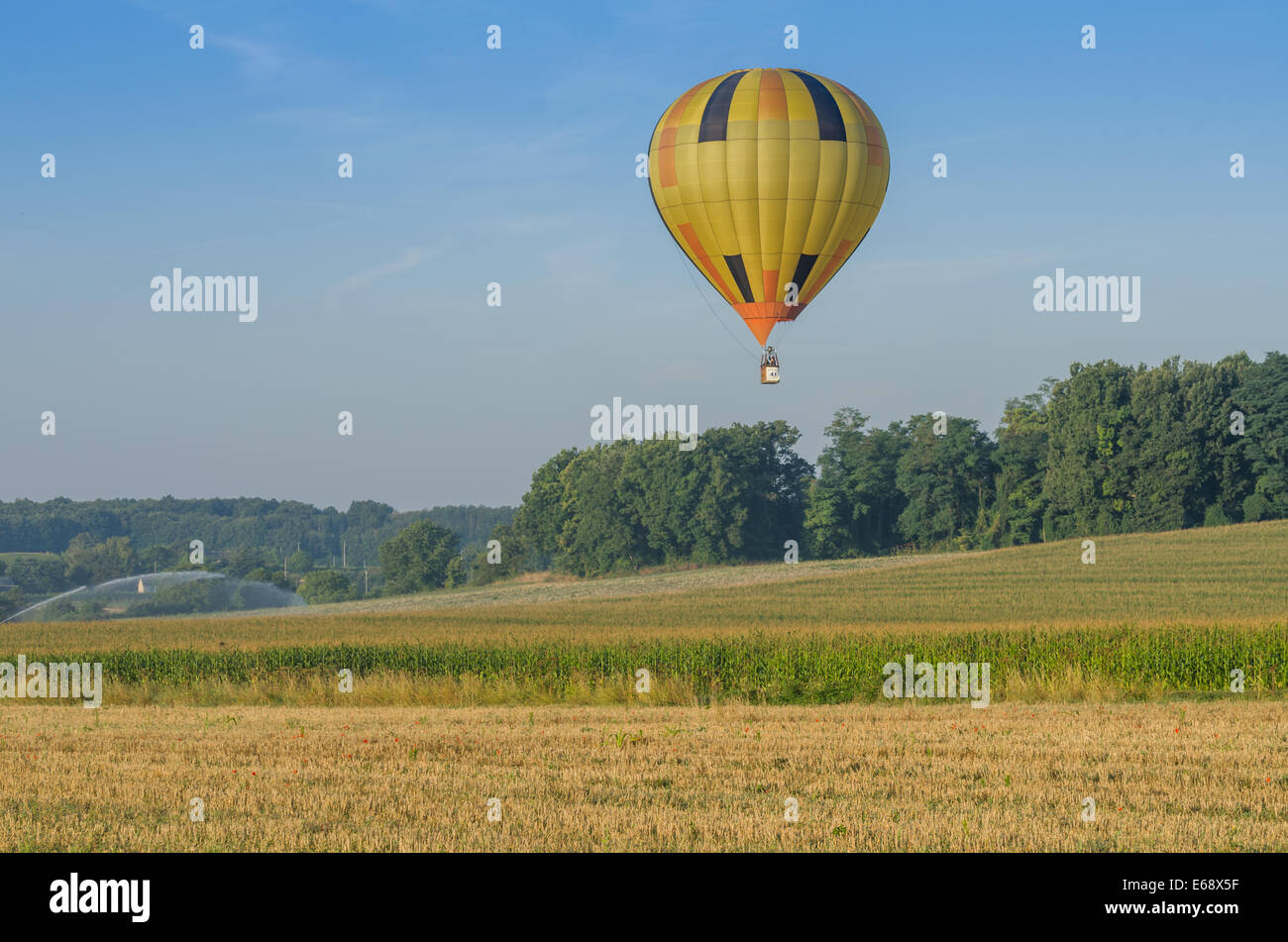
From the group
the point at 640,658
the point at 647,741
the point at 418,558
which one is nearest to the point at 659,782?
the point at 647,741

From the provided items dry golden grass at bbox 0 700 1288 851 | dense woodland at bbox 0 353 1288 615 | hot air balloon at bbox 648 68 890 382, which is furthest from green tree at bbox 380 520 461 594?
dry golden grass at bbox 0 700 1288 851

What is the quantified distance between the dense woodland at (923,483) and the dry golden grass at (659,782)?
83.4 meters

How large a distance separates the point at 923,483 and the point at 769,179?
85.4m

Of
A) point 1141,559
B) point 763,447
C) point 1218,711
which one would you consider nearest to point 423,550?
point 763,447

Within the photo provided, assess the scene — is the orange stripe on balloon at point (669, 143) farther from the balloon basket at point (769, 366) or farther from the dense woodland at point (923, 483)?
the dense woodland at point (923, 483)

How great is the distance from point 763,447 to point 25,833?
117 metres

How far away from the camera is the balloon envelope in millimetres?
31344

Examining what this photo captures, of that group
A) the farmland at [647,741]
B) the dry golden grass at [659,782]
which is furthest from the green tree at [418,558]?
the dry golden grass at [659,782]

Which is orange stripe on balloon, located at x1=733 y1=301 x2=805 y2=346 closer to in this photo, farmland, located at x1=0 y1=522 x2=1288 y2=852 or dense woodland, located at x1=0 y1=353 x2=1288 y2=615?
farmland, located at x1=0 y1=522 x2=1288 y2=852

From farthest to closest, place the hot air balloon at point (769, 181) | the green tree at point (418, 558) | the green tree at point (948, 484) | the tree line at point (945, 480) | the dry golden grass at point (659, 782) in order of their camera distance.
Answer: the green tree at point (418, 558) → the green tree at point (948, 484) → the tree line at point (945, 480) → the hot air balloon at point (769, 181) → the dry golden grass at point (659, 782)

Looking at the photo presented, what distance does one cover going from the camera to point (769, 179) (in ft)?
103

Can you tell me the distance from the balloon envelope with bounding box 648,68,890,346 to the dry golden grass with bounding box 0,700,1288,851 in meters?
14.2

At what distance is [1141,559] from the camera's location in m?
71.1

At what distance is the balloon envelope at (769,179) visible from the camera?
31344mm
